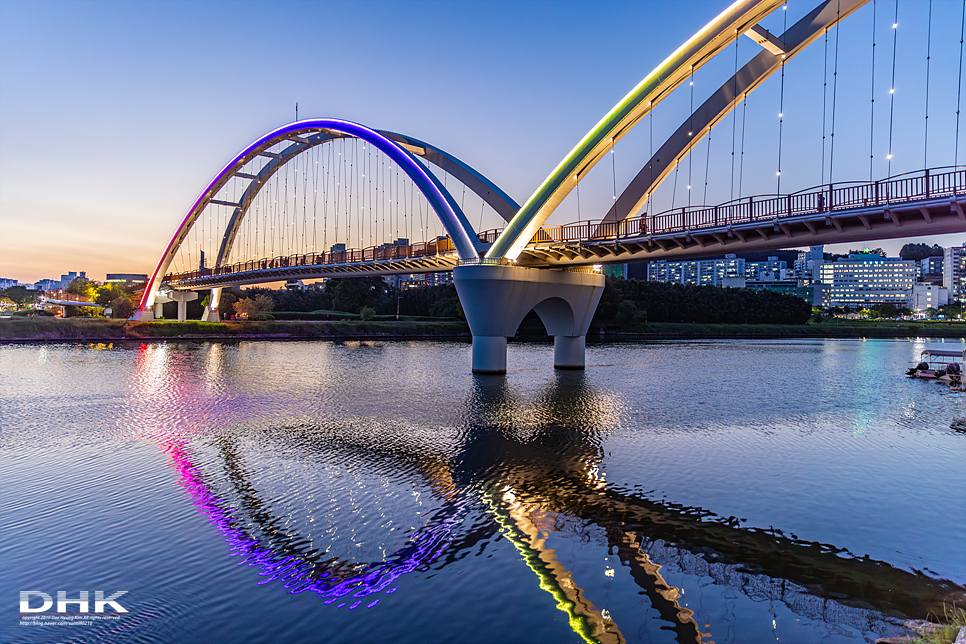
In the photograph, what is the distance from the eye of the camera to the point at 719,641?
6.16m

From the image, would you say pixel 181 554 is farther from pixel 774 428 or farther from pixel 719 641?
pixel 774 428

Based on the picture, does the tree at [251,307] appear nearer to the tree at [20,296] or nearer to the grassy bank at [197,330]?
the grassy bank at [197,330]

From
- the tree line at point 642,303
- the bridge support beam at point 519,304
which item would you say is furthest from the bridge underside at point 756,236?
the tree line at point 642,303

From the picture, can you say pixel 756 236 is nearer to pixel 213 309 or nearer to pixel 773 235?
pixel 773 235

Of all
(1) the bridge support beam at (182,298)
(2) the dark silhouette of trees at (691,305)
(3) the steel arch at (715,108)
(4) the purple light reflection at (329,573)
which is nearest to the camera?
(4) the purple light reflection at (329,573)

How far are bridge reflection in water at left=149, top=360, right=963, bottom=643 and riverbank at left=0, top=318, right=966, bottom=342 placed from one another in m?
53.4

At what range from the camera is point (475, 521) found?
960 centimetres

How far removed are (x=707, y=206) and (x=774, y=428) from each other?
34.2ft

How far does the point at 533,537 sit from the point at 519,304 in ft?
76.5

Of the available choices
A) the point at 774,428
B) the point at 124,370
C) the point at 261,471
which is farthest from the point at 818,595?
the point at 124,370

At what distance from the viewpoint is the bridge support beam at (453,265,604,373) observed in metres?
30.7

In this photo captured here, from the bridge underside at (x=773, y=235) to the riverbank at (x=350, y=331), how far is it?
134ft

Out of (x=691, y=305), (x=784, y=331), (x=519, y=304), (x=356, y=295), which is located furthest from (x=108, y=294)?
(x=784, y=331)

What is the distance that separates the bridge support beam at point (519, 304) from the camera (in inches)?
1209
